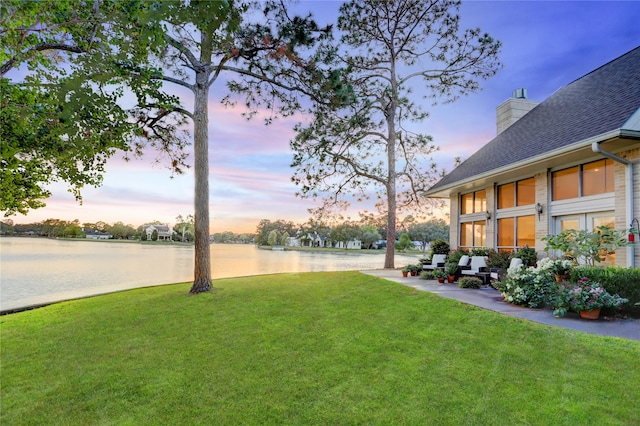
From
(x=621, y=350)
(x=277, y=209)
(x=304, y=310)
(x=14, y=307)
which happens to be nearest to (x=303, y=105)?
(x=304, y=310)

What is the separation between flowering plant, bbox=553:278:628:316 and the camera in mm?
6297

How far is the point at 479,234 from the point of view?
571 inches

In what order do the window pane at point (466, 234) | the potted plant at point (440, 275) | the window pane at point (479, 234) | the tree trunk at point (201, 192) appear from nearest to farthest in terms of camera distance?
the tree trunk at point (201, 192), the potted plant at point (440, 275), the window pane at point (479, 234), the window pane at point (466, 234)

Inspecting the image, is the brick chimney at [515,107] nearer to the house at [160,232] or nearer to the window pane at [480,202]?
the window pane at [480,202]

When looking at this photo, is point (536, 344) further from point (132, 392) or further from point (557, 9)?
point (557, 9)

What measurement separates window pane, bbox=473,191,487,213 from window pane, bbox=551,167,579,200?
11.9 ft

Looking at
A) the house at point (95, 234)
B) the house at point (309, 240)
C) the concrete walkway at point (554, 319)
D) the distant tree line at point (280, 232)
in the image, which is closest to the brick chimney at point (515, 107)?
the concrete walkway at point (554, 319)

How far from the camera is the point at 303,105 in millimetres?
10547

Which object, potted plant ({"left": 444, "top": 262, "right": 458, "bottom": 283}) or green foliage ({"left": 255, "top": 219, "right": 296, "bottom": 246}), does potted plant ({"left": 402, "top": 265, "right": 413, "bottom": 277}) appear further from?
green foliage ({"left": 255, "top": 219, "right": 296, "bottom": 246})

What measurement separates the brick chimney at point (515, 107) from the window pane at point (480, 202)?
4415 mm

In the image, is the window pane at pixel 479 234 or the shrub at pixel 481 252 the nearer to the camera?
the shrub at pixel 481 252

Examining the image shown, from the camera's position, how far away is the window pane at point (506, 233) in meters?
12.6

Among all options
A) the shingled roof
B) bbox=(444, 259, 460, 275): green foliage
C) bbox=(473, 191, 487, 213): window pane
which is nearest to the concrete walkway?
bbox=(444, 259, 460, 275): green foliage

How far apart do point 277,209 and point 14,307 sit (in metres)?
20.0
